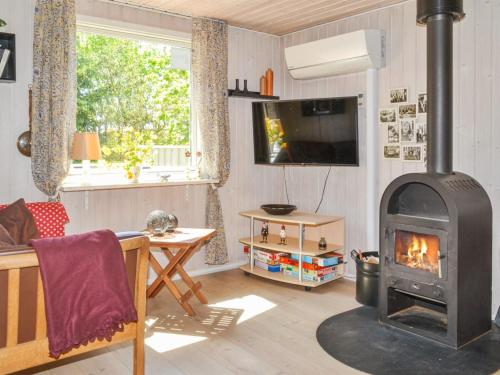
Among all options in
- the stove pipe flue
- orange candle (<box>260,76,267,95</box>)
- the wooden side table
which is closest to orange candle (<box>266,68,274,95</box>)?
orange candle (<box>260,76,267,95</box>)

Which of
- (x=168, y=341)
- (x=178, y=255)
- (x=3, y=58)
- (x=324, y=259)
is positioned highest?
(x=3, y=58)

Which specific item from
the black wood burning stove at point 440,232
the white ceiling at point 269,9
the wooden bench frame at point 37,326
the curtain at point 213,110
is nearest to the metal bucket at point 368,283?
the black wood burning stove at point 440,232

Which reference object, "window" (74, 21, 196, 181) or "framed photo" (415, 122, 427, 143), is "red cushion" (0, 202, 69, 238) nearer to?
"window" (74, 21, 196, 181)

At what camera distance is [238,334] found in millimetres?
3174

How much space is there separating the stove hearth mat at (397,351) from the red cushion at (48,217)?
1.95 meters

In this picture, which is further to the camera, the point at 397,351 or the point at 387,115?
the point at 387,115

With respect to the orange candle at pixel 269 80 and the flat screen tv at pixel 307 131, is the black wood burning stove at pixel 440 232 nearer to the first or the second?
the flat screen tv at pixel 307 131

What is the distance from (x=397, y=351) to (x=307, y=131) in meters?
2.26

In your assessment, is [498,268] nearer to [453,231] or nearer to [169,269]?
[453,231]

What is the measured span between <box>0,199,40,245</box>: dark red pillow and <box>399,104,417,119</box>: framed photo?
9.69ft

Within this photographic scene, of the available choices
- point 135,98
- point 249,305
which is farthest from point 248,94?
point 249,305

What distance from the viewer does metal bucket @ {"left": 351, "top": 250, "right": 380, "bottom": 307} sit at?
3.61 m

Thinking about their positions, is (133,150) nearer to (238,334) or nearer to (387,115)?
(238,334)

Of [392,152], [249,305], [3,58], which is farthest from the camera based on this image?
[392,152]
